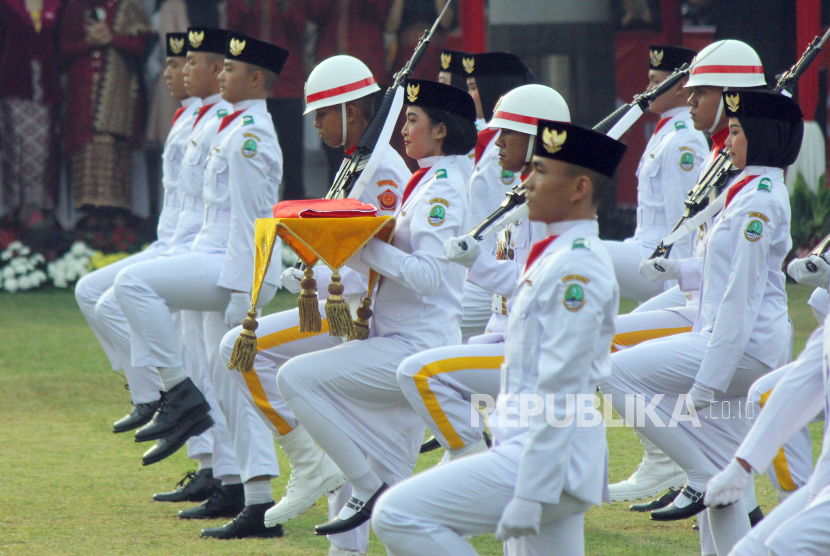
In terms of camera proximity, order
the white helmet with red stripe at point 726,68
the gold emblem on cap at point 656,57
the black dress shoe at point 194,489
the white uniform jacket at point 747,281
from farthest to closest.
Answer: the gold emblem on cap at point 656,57
the black dress shoe at point 194,489
the white helmet with red stripe at point 726,68
the white uniform jacket at point 747,281

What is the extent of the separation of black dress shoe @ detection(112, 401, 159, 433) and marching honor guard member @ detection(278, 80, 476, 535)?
1449mm

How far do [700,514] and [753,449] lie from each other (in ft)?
4.23

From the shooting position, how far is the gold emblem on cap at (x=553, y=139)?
9.71 feet

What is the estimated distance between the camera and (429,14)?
1204 centimetres

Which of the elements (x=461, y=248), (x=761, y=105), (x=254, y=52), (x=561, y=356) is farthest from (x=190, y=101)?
(x=561, y=356)

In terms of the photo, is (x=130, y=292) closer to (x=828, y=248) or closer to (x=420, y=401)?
(x=420, y=401)

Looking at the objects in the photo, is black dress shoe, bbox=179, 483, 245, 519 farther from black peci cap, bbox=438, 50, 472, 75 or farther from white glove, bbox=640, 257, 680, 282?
black peci cap, bbox=438, 50, 472, 75

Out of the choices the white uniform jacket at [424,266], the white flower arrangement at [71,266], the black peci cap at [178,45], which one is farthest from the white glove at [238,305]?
the white flower arrangement at [71,266]

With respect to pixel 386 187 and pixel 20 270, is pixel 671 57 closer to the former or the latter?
pixel 386 187

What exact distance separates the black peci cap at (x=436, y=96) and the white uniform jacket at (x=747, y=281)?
102 cm

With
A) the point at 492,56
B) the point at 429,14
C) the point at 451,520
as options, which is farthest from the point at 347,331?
the point at 429,14

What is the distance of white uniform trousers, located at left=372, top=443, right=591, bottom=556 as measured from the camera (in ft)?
9.54

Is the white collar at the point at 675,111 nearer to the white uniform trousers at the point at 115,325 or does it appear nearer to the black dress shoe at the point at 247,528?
the white uniform trousers at the point at 115,325

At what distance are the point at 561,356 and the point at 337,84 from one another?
203cm
